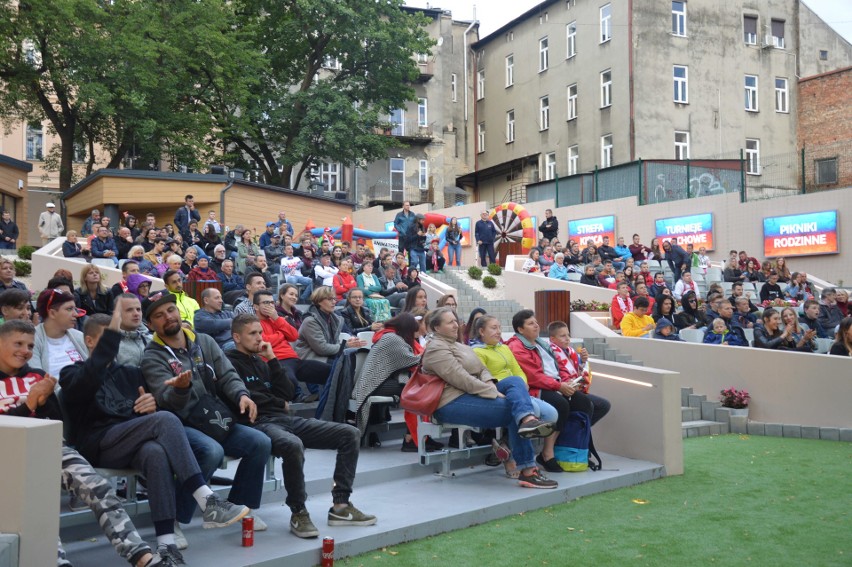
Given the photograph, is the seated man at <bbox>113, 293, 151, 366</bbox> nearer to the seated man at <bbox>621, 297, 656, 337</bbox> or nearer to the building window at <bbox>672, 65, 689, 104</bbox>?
the seated man at <bbox>621, 297, 656, 337</bbox>

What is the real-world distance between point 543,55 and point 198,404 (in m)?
37.4

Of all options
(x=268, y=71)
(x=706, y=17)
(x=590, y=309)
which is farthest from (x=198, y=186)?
(x=706, y=17)

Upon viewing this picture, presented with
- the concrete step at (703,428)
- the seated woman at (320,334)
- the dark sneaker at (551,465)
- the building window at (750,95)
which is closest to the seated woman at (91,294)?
the seated woman at (320,334)

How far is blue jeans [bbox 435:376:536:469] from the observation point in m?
7.02

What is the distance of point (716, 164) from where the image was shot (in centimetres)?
2781

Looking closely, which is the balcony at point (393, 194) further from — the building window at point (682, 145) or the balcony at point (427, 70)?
the building window at point (682, 145)

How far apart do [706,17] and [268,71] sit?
18.2 metres

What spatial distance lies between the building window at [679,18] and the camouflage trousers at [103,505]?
3449 cm

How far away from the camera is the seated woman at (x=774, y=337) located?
1169cm

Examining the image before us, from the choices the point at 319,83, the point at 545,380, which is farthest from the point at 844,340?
the point at 319,83

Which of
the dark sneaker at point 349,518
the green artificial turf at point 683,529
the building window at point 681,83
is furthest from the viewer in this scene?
the building window at point 681,83

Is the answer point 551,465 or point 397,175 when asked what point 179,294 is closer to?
point 551,465

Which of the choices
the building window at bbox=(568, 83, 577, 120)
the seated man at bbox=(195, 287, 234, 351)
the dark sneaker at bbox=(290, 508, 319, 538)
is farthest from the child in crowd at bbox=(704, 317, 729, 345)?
the building window at bbox=(568, 83, 577, 120)

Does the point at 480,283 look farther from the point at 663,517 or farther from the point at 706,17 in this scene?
the point at 706,17
